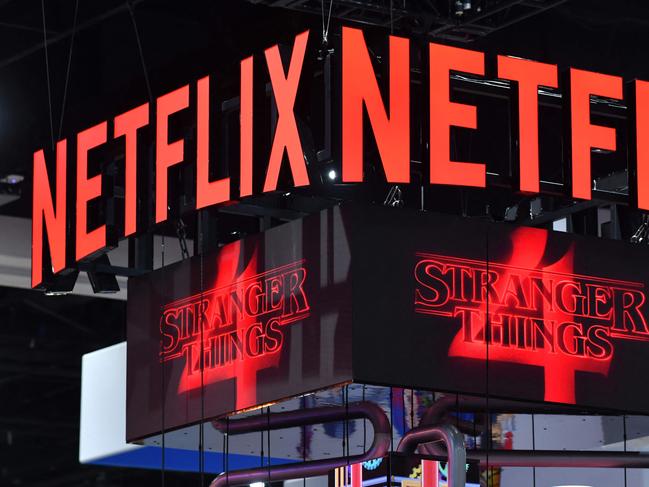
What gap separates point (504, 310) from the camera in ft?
34.5

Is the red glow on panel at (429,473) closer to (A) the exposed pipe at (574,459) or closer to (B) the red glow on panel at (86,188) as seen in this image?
(A) the exposed pipe at (574,459)

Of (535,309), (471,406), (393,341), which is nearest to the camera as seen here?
(393,341)

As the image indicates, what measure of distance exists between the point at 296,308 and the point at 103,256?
7.87 ft

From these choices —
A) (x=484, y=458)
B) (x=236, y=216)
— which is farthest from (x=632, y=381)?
(x=236, y=216)

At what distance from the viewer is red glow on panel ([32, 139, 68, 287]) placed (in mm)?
12062

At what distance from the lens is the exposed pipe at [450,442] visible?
9828mm

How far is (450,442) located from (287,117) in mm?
2170

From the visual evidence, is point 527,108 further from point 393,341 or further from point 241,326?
point 241,326

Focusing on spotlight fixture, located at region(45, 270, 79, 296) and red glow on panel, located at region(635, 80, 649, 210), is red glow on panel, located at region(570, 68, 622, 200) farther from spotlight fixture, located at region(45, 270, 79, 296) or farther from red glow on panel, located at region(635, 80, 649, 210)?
spotlight fixture, located at region(45, 270, 79, 296)

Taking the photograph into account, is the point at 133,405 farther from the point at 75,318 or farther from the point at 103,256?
the point at 75,318

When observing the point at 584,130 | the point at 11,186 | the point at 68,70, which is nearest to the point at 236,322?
the point at 584,130

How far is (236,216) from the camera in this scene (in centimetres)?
1734

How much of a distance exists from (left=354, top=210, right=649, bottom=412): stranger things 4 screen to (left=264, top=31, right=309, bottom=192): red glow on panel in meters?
0.60

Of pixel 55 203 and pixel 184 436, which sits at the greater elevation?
pixel 55 203
